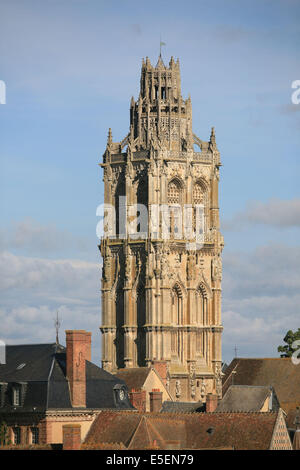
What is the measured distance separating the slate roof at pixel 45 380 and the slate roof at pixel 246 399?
43.3 ft

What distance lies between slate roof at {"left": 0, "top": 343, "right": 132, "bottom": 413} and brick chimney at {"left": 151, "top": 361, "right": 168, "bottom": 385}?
32645 mm

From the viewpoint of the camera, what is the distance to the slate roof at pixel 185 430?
9312 cm

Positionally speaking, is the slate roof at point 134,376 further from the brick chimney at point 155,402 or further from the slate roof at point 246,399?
the brick chimney at point 155,402

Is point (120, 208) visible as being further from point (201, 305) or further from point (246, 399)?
point (246, 399)

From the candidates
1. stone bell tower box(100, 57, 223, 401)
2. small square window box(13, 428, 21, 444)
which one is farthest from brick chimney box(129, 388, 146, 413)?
stone bell tower box(100, 57, 223, 401)

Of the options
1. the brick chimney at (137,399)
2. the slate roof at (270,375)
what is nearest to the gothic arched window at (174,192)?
the slate roof at (270,375)

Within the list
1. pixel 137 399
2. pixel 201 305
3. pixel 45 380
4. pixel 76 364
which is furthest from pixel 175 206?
pixel 45 380

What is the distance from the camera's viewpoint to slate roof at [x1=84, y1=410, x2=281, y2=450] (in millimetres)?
93125

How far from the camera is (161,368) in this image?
141125 mm

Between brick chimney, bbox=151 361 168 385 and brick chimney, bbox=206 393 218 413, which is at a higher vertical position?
brick chimney, bbox=151 361 168 385

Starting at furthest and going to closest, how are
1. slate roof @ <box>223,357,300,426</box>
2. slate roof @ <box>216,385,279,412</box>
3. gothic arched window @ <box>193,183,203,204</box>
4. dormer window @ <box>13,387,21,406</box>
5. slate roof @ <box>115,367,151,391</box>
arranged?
gothic arched window @ <box>193,183,203,204</box> < slate roof @ <box>223,357,300,426</box> < slate roof @ <box>115,367,151,391</box> < slate roof @ <box>216,385,279,412</box> < dormer window @ <box>13,387,21,406</box>

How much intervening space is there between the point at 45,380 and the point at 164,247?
151ft

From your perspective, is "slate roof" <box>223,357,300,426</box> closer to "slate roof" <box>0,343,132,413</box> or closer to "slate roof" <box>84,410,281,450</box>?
"slate roof" <box>0,343,132,413</box>
